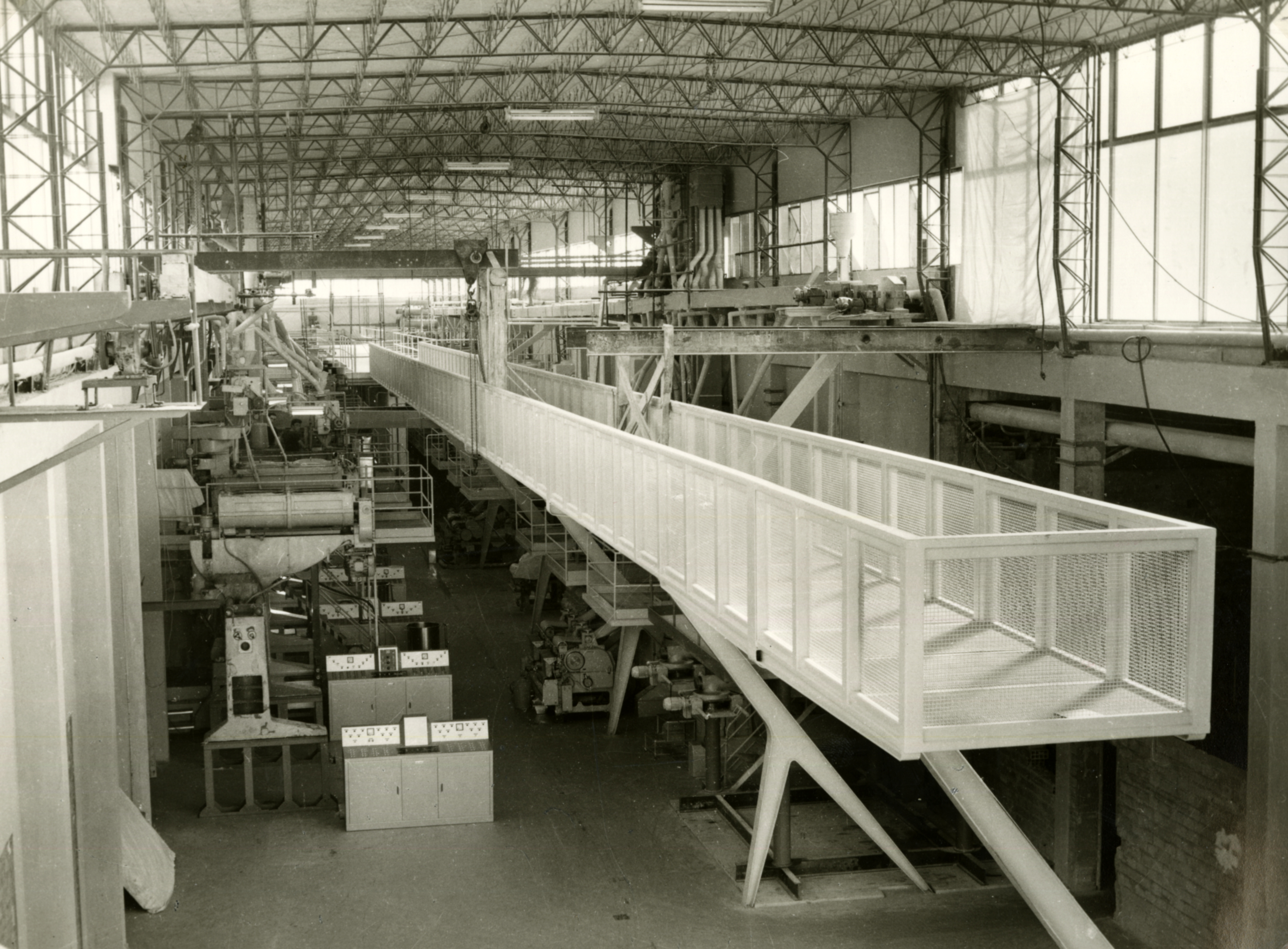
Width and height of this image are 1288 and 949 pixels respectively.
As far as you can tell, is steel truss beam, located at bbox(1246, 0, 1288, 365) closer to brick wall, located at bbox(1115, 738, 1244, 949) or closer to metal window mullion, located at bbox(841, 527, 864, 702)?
brick wall, located at bbox(1115, 738, 1244, 949)

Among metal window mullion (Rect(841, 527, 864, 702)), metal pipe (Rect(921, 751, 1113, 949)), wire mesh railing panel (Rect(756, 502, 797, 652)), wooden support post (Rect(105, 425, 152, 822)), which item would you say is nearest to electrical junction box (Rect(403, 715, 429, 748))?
wooden support post (Rect(105, 425, 152, 822))

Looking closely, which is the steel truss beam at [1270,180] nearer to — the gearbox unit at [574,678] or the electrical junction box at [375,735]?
the electrical junction box at [375,735]

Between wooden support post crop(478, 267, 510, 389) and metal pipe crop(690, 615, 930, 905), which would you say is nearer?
metal pipe crop(690, 615, 930, 905)

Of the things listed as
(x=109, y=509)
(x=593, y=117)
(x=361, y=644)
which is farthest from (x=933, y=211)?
(x=109, y=509)

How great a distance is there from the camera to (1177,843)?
17.0 metres

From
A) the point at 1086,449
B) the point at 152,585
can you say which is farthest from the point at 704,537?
the point at 152,585

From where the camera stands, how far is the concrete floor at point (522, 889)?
1576cm

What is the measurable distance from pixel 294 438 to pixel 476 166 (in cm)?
909

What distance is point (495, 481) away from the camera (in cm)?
3512

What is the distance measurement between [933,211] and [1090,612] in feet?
59.7

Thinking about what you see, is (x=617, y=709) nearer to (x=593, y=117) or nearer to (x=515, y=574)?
(x=515, y=574)

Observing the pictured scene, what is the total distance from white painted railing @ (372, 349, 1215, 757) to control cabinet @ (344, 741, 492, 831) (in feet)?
21.9

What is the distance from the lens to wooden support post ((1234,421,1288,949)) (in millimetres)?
14094

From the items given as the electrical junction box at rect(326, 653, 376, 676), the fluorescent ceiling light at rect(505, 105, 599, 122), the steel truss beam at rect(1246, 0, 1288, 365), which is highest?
the fluorescent ceiling light at rect(505, 105, 599, 122)
